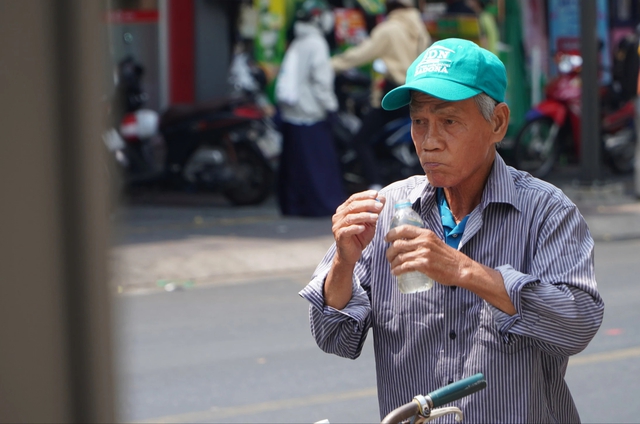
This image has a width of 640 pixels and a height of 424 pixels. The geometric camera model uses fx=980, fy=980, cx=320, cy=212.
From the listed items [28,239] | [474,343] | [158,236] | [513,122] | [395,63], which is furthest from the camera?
[513,122]

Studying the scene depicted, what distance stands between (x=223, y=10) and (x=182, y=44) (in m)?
0.78

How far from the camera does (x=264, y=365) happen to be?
579cm

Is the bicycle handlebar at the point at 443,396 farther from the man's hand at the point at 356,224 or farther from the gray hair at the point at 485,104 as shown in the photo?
the gray hair at the point at 485,104

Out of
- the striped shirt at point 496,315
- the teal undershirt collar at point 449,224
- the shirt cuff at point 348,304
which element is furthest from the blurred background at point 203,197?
the teal undershirt collar at point 449,224

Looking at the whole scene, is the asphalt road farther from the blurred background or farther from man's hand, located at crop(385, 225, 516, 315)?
man's hand, located at crop(385, 225, 516, 315)

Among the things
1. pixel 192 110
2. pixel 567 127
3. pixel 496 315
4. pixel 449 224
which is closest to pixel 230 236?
pixel 192 110

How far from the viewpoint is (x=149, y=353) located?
6090 mm

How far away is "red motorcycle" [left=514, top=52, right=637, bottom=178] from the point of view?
1243cm

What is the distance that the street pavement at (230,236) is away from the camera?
27.4 ft

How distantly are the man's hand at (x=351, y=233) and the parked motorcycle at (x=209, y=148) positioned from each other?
8.69 metres

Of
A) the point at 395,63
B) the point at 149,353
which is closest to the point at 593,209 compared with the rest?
the point at 395,63

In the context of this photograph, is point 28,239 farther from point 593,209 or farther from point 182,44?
point 182,44

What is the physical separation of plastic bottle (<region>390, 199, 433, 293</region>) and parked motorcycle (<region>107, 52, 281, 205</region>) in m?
8.68

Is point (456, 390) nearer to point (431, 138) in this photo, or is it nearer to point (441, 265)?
point (441, 265)
